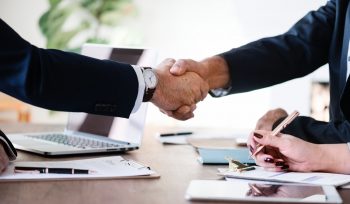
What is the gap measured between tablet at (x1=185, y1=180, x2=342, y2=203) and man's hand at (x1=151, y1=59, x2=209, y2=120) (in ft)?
1.61

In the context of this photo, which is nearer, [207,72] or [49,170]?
[49,170]

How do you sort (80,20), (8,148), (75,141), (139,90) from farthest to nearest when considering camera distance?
(80,20) < (75,141) < (139,90) < (8,148)

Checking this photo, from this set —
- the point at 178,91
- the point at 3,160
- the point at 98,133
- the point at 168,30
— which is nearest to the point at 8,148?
the point at 3,160

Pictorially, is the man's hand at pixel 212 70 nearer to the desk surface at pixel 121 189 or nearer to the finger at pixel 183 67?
the finger at pixel 183 67

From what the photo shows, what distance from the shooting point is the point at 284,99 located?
3.61 meters

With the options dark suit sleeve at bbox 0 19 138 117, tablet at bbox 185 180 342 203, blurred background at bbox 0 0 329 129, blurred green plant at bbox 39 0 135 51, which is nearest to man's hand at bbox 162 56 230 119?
dark suit sleeve at bbox 0 19 138 117

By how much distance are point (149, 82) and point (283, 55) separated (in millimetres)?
513

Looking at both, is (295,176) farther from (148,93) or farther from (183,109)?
(183,109)

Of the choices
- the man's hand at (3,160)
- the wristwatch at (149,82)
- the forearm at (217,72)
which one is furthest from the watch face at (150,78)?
the man's hand at (3,160)

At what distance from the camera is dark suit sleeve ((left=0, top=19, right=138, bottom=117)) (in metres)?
0.95

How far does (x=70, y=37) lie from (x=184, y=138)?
2.39m

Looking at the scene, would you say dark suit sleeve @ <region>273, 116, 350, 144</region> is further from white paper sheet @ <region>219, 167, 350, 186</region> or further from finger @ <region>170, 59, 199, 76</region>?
finger @ <region>170, 59, 199, 76</region>

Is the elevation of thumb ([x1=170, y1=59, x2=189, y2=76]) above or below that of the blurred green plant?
below

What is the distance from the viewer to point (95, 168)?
0.96 m
